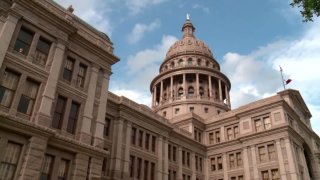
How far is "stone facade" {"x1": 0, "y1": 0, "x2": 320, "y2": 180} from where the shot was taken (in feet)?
65.8

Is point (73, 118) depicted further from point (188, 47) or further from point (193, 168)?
point (188, 47)

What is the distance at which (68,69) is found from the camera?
80.6 ft

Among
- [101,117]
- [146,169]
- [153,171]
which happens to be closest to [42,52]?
[101,117]

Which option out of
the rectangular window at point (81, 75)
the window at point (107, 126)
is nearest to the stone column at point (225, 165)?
the window at point (107, 126)

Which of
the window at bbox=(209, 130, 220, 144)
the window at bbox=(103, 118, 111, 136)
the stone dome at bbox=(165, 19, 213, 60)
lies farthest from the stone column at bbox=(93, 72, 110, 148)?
the stone dome at bbox=(165, 19, 213, 60)

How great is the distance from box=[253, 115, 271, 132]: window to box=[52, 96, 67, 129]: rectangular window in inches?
1237

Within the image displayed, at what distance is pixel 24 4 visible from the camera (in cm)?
2192

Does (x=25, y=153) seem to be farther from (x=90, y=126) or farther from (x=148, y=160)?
(x=148, y=160)

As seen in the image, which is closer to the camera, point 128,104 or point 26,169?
point 26,169

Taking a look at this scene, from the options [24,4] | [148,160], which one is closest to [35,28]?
[24,4]

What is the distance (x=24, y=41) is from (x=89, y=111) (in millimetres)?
7227

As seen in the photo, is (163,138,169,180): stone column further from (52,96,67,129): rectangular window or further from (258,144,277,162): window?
(52,96,67,129): rectangular window

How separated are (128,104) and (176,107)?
30113 mm

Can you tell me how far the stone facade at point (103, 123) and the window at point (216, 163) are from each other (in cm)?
16
